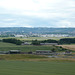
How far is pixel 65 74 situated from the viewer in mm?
26984

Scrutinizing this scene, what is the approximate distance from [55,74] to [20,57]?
695 inches

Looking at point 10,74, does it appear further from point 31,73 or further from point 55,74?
point 55,74

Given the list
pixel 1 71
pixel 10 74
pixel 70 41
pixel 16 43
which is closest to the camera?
pixel 10 74

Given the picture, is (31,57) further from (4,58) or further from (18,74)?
(18,74)

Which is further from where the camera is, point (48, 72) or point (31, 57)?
point (31, 57)

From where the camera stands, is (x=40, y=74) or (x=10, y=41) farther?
(x=10, y=41)

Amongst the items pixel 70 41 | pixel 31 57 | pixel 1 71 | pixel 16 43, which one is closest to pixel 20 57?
pixel 31 57

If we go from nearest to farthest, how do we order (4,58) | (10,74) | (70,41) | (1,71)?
(10,74), (1,71), (4,58), (70,41)

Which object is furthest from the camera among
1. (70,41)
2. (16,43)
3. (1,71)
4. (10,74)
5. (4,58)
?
(70,41)

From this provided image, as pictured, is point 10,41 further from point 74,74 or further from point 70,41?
point 74,74

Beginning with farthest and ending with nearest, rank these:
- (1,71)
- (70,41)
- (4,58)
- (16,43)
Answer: (70,41)
(16,43)
(4,58)
(1,71)

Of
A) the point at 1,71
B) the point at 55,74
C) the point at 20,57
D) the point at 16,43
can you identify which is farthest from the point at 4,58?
the point at 16,43

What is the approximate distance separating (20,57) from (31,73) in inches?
658

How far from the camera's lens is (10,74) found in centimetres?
2673
